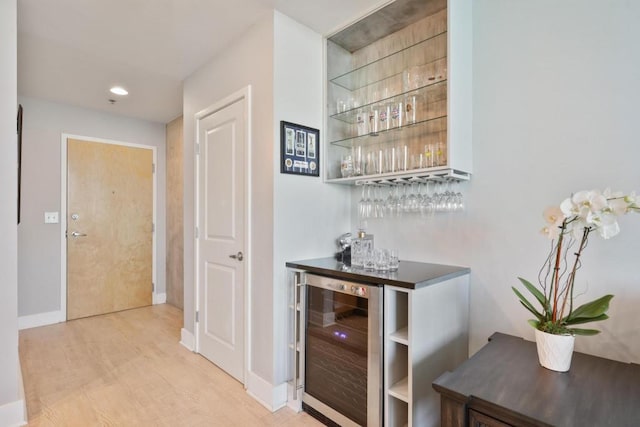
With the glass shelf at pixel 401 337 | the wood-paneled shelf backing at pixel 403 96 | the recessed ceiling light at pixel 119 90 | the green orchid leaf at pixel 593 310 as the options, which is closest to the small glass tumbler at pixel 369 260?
the glass shelf at pixel 401 337

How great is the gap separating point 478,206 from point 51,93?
4.23 metres

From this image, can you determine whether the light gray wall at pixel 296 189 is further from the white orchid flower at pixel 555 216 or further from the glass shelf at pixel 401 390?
the white orchid flower at pixel 555 216

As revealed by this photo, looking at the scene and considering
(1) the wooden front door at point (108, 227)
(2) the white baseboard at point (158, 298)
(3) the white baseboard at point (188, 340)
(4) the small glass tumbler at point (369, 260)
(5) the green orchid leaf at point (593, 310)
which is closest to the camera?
(5) the green orchid leaf at point (593, 310)

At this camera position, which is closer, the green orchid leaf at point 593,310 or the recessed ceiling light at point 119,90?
the green orchid leaf at point 593,310

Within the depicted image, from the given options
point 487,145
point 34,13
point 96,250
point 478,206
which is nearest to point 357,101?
point 487,145

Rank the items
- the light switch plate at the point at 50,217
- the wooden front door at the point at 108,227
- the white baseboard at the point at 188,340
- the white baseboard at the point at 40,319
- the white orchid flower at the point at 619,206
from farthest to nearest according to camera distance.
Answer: the wooden front door at the point at 108,227 < the light switch plate at the point at 50,217 < the white baseboard at the point at 40,319 < the white baseboard at the point at 188,340 < the white orchid flower at the point at 619,206

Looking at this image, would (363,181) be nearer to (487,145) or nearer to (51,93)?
(487,145)

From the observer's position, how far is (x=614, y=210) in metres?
1.09

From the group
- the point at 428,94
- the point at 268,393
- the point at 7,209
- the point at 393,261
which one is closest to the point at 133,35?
the point at 7,209

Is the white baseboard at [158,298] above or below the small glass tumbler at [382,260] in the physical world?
below

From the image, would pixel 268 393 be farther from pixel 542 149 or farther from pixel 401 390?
pixel 542 149

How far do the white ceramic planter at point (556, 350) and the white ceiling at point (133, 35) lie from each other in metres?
1.98

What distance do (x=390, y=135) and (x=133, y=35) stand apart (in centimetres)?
201

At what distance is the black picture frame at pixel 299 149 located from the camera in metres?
2.08
